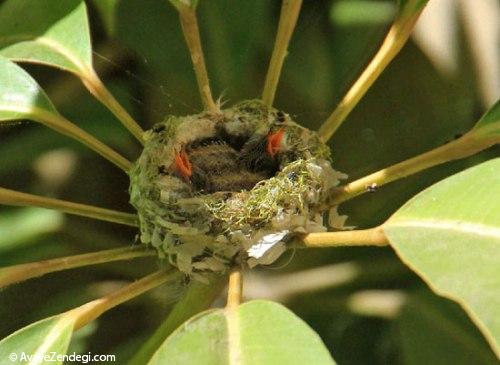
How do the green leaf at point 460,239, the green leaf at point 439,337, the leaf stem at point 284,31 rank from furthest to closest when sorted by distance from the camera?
the green leaf at point 439,337 → the leaf stem at point 284,31 → the green leaf at point 460,239

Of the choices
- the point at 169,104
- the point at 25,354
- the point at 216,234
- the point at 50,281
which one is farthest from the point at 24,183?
the point at 25,354

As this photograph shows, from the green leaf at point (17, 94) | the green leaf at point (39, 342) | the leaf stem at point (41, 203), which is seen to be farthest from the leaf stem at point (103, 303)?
the green leaf at point (17, 94)

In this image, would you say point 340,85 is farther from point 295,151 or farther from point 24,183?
point 24,183

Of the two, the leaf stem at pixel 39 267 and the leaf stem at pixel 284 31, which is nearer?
the leaf stem at pixel 39 267

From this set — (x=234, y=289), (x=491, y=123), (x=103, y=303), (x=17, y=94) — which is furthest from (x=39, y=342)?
(x=491, y=123)

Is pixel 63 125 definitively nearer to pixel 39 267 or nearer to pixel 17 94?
pixel 17 94

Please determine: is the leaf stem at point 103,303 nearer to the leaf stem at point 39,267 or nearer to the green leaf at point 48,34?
the leaf stem at point 39,267
